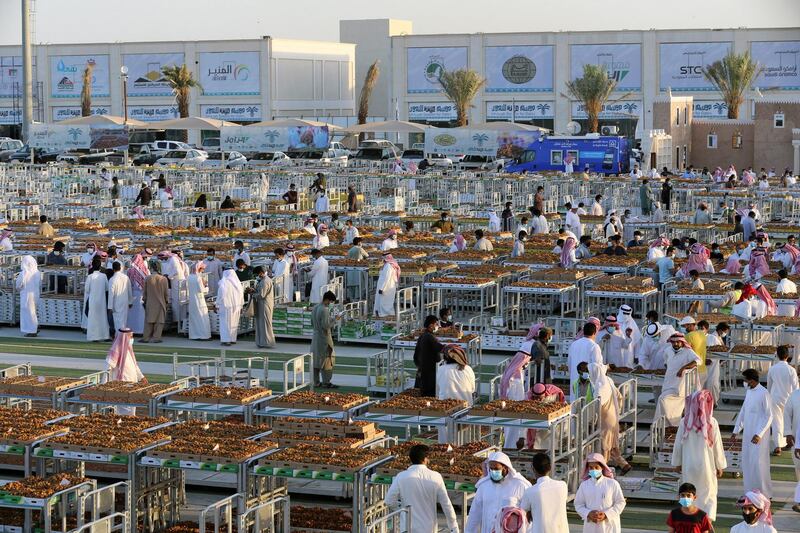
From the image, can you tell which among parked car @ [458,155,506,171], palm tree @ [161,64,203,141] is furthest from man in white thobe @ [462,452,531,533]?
palm tree @ [161,64,203,141]

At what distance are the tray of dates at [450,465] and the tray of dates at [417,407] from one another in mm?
1239

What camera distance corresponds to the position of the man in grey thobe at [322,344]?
20391mm

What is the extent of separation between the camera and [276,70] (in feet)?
269

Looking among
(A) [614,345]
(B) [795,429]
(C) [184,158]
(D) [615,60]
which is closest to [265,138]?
(C) [184,158]

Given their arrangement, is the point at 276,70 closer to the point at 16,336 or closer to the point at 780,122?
the point at 780,122

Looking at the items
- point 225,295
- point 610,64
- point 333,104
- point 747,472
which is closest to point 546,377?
point 747,472

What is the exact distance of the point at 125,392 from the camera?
1591cm

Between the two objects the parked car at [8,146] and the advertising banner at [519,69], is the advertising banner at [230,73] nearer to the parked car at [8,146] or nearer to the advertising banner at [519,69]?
the advertising banner at [519,69]

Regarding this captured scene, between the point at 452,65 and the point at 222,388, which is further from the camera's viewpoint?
the point at 452,65

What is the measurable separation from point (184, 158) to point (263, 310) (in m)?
41.2

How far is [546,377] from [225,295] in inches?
322

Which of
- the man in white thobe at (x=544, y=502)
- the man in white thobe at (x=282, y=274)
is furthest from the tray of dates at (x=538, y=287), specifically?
the man in white thobe at (x=544, y=502)

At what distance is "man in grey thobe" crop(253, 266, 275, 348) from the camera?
23703mm

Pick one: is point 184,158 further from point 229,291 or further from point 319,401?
point 319,401
